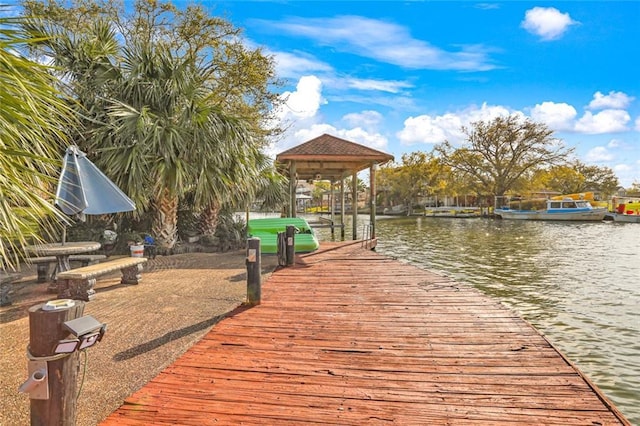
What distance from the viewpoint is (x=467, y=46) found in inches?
592

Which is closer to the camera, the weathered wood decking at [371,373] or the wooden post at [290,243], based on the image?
the weathered wood decking at [371,373]

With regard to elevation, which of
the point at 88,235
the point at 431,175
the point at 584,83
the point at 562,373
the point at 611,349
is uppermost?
the point at 584,83

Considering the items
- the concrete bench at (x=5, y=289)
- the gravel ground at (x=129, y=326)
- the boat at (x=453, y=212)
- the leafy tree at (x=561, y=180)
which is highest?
the leafy tree at (x=561, y=180)

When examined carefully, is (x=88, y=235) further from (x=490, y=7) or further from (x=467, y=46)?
(x=467, y=46)

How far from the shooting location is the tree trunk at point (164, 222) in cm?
Result: 1095

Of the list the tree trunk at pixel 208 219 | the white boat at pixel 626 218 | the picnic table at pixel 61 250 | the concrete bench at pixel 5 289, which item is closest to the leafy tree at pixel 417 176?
the white boat at pixel 626 218

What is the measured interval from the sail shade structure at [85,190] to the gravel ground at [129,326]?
5.25ft

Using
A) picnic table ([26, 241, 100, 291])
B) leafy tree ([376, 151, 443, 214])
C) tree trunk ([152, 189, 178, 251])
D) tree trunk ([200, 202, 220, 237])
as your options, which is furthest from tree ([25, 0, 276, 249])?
leafy tree ([376, 151, 443, 214])

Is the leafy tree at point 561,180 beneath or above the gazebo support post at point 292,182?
above

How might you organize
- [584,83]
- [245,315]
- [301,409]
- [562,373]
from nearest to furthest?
[301,409] < [562,373] < [245,315] < [584,83]

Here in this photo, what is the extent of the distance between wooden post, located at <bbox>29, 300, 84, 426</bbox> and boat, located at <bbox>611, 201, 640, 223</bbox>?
45107mm

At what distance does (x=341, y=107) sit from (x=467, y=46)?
437 inches

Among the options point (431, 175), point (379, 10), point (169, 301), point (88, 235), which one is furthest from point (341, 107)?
point (431, 175)

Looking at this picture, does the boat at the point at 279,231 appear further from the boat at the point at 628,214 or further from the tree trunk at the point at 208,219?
the boat at the point at 628,214
